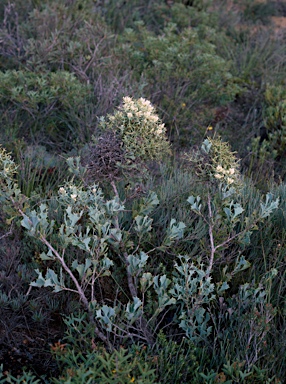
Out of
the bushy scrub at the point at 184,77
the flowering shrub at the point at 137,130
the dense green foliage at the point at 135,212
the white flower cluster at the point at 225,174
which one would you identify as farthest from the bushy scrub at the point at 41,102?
the white flower cluster at the point at 225,174

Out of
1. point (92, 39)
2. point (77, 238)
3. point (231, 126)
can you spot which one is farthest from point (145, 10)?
point (77, 238)

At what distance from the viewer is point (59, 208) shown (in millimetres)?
3232

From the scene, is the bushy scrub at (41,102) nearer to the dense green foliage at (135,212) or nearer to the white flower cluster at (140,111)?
the dense green foliage at (135,212)

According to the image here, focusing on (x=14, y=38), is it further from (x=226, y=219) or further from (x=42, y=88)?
(x=226, y=219)

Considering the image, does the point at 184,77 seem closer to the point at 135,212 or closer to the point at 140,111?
the point at 140,111

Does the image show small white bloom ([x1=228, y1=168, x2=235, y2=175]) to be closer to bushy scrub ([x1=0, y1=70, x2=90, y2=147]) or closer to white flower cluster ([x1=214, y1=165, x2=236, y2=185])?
white flower cluster ([x1=214, y1=165, x2=236, y2=185])

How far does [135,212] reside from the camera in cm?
285

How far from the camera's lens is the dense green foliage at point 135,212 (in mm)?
2508

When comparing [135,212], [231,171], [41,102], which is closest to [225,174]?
[231,171]

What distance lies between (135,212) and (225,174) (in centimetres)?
52

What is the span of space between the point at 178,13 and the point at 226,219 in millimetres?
4231

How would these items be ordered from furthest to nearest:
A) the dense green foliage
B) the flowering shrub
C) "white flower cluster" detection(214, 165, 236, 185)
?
the flowering shrub
"white flower cluster" detection(214, 165, 236, 185)
the dense green foliage

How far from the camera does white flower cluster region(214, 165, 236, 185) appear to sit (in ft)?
9.08

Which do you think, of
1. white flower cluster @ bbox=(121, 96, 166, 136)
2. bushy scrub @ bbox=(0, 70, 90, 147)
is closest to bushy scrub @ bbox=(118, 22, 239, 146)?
bushy scrub @ bbox=(0, 70, 90, 147)
